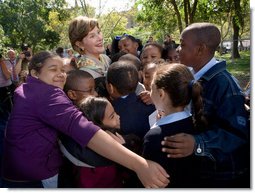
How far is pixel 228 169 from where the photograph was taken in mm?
1385

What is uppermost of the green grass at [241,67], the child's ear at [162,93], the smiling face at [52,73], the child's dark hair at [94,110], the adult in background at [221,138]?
the smiling face at [52,73]

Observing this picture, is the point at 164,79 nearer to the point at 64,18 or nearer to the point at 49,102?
the point at 49,102

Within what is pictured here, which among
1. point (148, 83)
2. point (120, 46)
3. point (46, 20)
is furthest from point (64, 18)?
point (148, 83)

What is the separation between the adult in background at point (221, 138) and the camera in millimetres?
1302

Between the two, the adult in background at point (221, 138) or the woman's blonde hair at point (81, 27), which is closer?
the adult in background at point (221, 138)

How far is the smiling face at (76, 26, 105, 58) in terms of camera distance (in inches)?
75.1

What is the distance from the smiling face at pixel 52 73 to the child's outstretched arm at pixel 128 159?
0.36 m

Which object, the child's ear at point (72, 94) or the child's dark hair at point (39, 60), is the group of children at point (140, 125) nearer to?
the child's dark hair at point (39, 60)

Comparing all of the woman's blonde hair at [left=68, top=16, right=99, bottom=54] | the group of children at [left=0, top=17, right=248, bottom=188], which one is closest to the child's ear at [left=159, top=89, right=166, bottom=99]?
the group of children at [left=0, top=17, right=248, bottom=188]

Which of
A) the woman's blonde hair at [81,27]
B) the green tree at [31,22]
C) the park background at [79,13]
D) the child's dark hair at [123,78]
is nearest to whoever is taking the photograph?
the child's dark hair at [123,78]

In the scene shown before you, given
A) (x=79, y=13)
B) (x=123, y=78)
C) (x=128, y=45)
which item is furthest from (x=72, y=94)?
(x=79, y=13)

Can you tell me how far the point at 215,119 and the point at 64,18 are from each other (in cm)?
1854

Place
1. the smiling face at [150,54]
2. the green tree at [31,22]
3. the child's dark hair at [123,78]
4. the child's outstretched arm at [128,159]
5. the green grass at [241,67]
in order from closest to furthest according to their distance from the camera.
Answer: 1. the child's outstretched arm at [128,159]
2. the child's dark hair at [123,78]
3. the smiling face at [150,54]
4. the green grass at [241,67]
5. the green tree at [31,22]

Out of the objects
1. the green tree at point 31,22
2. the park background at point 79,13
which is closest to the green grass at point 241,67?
the park background at point 79,13
